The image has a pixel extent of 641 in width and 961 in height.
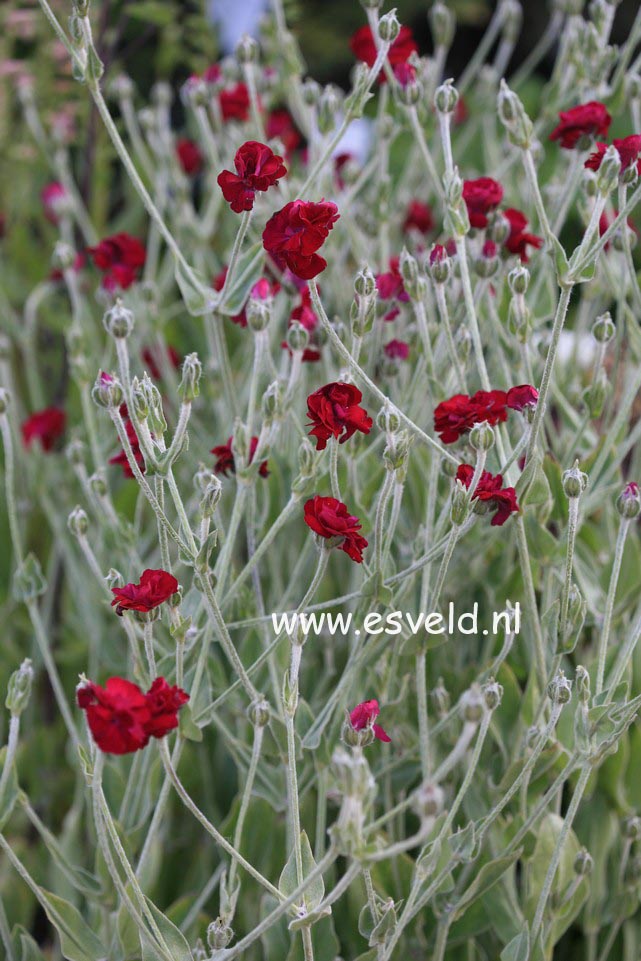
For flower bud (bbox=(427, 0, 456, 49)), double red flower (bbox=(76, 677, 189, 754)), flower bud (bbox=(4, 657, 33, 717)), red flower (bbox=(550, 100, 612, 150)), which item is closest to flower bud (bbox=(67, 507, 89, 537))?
flower bud (bbox=(4, 657, 33, 717))

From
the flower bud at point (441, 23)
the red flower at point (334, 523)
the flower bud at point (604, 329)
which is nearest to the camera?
the red flower at point (334, 523)

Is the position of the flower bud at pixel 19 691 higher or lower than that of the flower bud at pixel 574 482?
lower

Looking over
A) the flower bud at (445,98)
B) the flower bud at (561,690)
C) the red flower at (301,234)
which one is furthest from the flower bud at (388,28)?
the flower bud at (561,690)

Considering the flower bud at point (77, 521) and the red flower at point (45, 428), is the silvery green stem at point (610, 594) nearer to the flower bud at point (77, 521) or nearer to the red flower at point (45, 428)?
the flower bud at point (77, 521)

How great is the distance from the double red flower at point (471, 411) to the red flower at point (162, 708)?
21cm

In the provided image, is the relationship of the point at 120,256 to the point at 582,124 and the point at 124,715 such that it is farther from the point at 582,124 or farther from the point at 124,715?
the point at 124,715

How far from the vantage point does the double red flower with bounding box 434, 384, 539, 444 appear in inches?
22.8

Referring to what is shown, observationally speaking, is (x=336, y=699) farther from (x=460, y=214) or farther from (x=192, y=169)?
(x=192, y=169)

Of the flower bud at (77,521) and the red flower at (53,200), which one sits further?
the red flower at (53,200)

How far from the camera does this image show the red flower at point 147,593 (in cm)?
51

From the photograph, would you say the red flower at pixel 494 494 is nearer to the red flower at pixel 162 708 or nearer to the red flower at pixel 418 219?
the red flower at pixel 162 708

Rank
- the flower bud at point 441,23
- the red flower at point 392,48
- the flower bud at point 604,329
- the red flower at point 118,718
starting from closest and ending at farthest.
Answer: the red flower at point 118,718 → the flower bud at point 604,329 → the red flower at point 392,48 → the flower bud at point 441,23

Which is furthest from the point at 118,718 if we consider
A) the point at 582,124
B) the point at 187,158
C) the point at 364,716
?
the point at 187,158

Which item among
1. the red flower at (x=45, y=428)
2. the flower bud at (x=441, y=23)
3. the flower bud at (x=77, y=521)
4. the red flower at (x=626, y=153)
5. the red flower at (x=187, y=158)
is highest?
the flower bud at (x=441, y=23)
